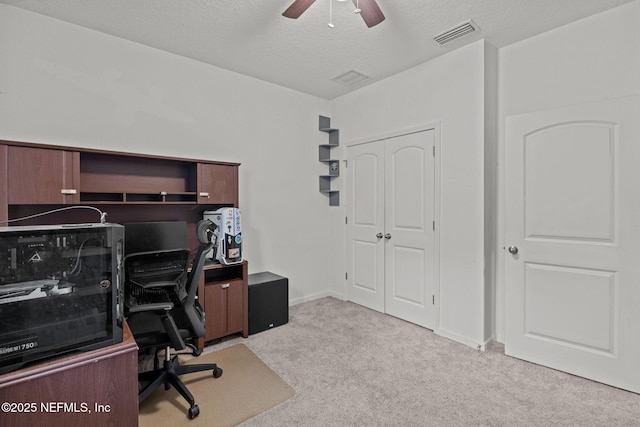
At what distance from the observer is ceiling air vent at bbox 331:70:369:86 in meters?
3.46

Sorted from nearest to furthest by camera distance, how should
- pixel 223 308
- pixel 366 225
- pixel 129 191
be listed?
pixel 129 191 → pixel 223 308 → pixel 366 225

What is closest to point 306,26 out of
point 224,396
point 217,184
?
point 217,184

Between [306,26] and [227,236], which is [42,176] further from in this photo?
[306,26]

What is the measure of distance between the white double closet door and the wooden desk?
8.95 ft

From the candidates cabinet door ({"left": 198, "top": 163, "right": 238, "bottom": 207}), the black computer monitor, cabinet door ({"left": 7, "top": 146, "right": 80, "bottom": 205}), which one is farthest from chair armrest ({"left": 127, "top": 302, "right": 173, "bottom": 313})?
cabinet door ({"left": 198, "top": 163, "right": 238, "bottom": 207})

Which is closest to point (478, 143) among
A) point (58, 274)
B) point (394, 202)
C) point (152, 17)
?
point (394, 202)

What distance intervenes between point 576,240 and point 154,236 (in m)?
3.54

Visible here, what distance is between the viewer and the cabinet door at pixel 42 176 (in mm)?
2029

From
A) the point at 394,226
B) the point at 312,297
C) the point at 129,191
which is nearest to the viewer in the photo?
the point at 129,191

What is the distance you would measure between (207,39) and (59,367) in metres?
2.66

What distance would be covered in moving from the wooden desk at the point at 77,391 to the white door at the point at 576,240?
2916mm

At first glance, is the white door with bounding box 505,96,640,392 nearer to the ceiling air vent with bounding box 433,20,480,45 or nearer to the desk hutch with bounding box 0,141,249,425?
the ceiling air vent with bounding box 433,20,480,45

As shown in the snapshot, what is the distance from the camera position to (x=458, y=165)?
297 centimetres

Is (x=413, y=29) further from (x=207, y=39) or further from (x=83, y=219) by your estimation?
(x=83, y=219)
